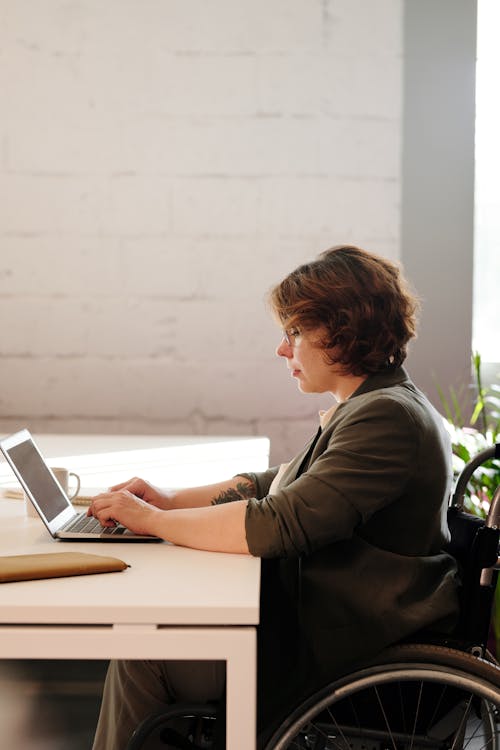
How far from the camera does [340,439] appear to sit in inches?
52.6

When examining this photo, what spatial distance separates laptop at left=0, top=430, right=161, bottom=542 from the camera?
1.39m

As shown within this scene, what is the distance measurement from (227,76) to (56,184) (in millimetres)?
641

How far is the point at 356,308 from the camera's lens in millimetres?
1489

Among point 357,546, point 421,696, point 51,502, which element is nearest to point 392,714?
Answer: point 421,696

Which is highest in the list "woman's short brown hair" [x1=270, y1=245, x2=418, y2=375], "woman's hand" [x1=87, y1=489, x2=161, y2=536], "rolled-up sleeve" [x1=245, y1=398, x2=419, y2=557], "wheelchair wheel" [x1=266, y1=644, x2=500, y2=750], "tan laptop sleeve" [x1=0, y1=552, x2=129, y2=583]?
"woman's short brown hair" [x1=270, y1=245, x2=418, y2=375]

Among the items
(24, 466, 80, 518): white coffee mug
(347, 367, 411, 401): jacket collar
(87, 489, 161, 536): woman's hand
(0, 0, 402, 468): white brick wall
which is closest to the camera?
(87, 489, 161, 536): woman's hand

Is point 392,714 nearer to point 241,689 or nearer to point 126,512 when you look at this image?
point 241,689

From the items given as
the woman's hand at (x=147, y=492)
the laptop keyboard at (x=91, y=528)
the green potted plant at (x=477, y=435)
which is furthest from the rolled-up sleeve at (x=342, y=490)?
the green potted plant at (x=477, y=435)

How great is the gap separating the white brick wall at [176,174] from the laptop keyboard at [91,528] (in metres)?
1.46

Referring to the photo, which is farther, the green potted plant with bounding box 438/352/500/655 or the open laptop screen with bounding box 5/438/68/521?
the green potted plant with bounding box 438/352/500/655

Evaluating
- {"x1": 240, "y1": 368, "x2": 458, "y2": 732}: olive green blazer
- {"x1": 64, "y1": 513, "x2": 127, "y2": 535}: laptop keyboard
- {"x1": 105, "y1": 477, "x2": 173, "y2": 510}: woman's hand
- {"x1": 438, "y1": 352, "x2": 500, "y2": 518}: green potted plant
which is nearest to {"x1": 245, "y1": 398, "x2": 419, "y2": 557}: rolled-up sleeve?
{"x1": 240, "y1": 368, "x2": 458, "y2": 732}: olive green blazer

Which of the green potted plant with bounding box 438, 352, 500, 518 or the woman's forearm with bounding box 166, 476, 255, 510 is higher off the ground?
the woman's forearm with bounding box 166, 476, 255, 510

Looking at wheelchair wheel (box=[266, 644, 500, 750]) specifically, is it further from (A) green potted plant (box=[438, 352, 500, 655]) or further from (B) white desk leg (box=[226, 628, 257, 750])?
(A) green potted plant (box=[438, 352, 500, 655])

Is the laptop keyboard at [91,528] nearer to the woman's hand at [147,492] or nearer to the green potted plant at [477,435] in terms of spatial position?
the woman's hand at [147,492]
